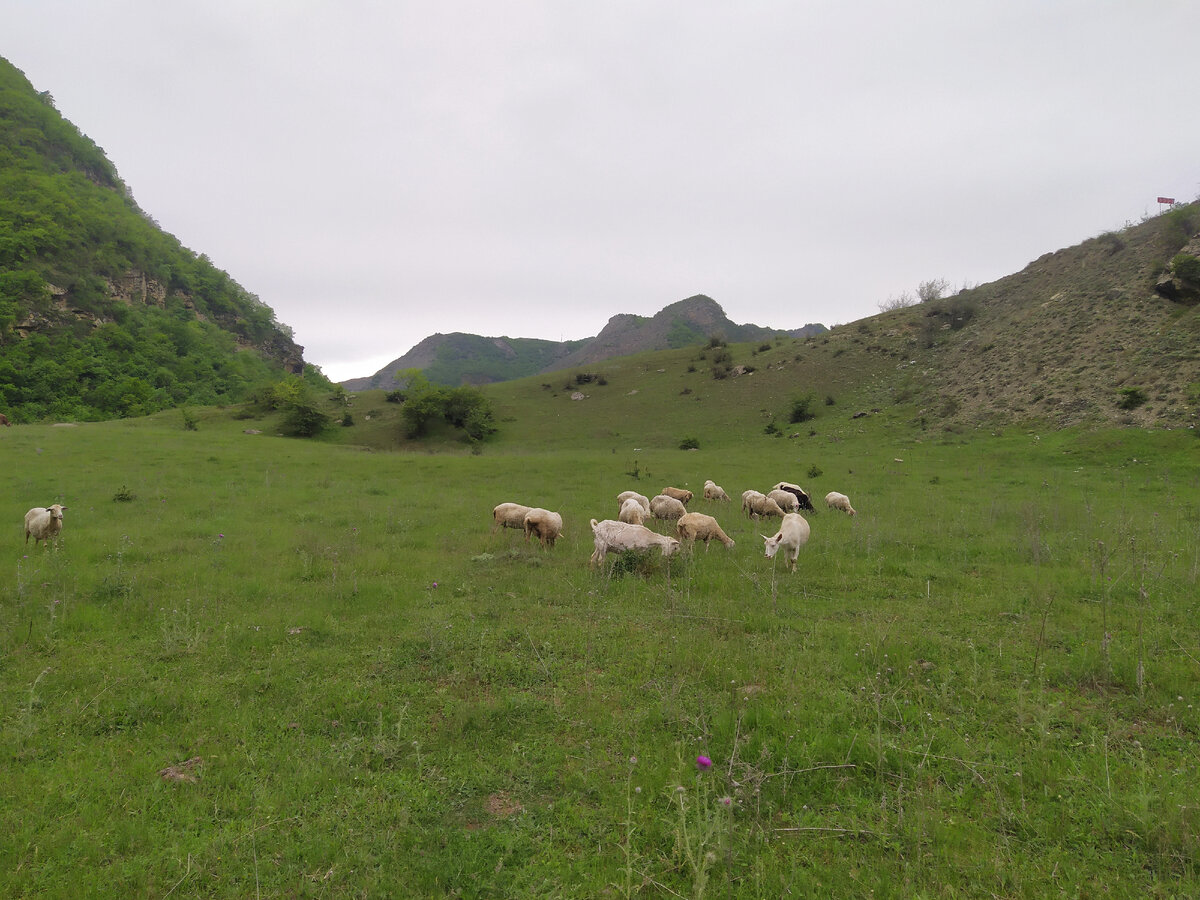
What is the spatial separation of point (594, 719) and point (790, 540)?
7426 mm

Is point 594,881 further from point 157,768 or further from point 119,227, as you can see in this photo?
point 119,227

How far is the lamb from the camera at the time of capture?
55.8 feet

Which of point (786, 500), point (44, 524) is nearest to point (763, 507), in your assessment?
point (786, 500)

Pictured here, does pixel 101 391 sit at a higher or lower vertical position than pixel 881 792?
higher

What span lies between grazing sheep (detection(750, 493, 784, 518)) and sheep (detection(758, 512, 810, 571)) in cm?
509

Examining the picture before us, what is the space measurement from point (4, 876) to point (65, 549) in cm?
1069

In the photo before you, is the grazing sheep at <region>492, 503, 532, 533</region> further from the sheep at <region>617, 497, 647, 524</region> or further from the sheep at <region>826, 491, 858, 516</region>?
the sheep at <region>826, 491, 858, 516</region>

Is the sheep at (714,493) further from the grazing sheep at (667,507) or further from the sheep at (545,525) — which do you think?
the sheep at (545,525)

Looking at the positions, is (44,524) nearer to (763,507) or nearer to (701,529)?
(701,529)

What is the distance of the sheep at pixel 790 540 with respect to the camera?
1067 centimetres

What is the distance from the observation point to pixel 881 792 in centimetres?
421

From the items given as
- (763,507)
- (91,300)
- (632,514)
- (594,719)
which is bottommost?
(763,507)

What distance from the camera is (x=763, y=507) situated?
17.2 metres


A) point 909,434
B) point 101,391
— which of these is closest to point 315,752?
point 909,434
